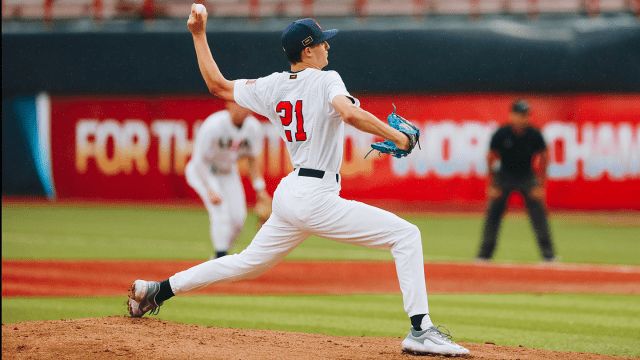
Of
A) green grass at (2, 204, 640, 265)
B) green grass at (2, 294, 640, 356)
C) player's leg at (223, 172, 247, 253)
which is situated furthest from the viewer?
green grass at (2, 204, 640, 265)

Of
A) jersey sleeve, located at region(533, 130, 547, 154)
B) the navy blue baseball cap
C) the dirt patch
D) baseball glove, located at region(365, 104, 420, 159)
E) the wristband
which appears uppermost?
the navy blue baseball cap

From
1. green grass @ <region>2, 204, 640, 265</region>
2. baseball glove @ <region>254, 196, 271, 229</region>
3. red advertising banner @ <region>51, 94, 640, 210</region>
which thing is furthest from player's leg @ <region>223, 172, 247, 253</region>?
red advertising banner @ <region>51, 94, 640, 210</region>

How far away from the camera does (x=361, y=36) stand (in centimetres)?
1878

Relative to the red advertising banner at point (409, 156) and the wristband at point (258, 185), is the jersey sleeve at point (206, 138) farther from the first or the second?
the red advertising banner at point (409, 156)

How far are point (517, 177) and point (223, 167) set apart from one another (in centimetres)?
400

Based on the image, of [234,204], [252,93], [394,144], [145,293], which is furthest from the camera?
[234,204]

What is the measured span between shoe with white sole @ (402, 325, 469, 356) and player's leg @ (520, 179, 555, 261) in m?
5.61

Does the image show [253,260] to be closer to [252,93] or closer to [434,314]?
[252,93]

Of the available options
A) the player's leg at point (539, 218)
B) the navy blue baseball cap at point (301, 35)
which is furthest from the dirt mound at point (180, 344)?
the player's leg at point (539, 218)

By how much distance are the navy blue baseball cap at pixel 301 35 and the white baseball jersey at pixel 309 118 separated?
0.16 meters

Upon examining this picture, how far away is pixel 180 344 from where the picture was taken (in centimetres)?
431

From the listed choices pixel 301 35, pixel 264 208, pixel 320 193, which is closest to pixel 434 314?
pixel 264 208

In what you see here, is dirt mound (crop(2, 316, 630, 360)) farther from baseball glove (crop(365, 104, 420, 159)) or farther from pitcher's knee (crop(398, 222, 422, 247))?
baseball glove (crop(365, 104, 420, 159))

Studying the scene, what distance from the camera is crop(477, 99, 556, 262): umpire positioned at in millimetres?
9266
